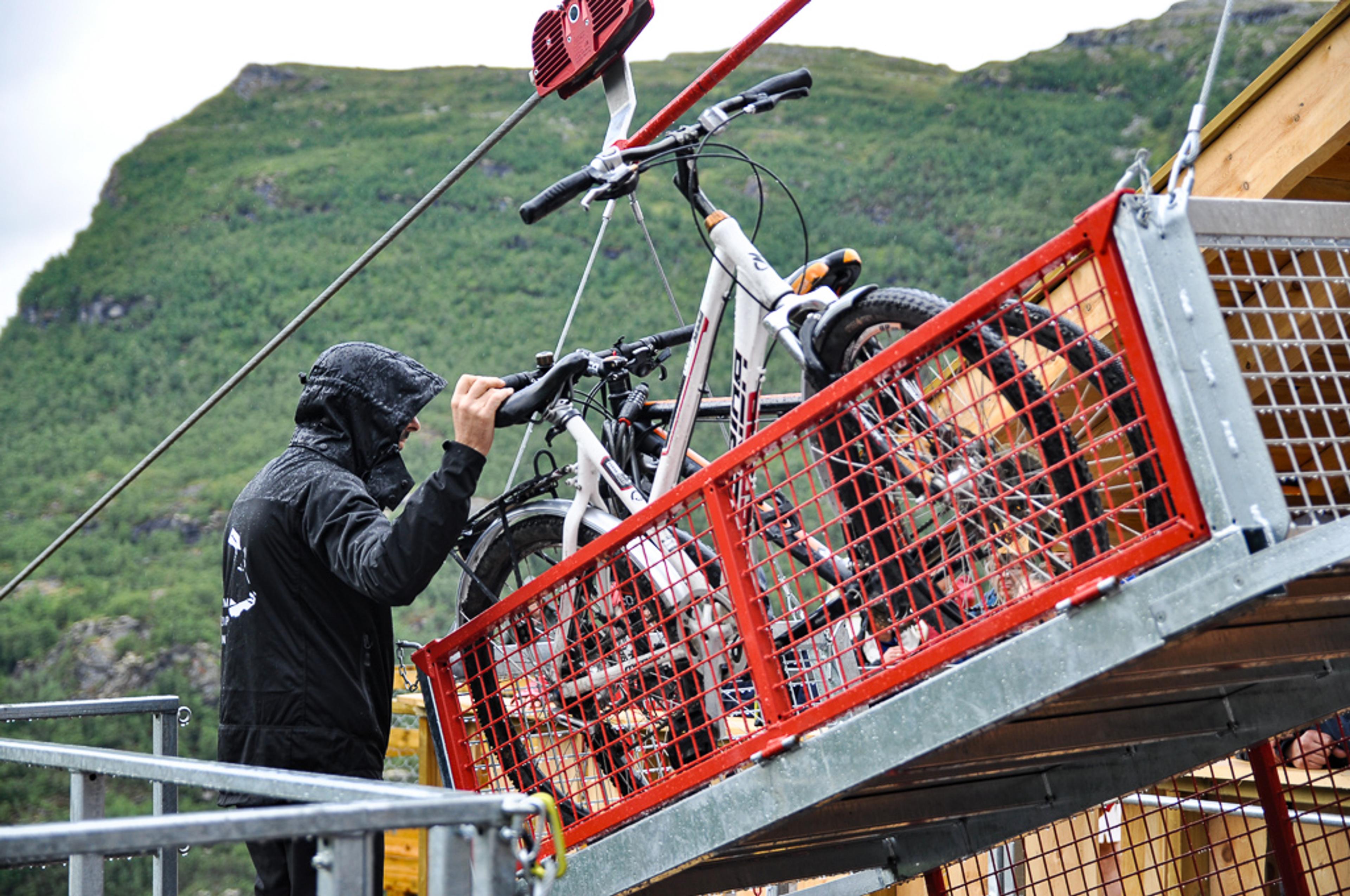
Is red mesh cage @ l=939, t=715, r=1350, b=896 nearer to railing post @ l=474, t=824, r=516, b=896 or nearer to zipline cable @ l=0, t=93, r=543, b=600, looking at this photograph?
railing post @ l=474, t=824, r=516, b=896

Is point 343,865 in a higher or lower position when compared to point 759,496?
lower

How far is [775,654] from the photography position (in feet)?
6.31

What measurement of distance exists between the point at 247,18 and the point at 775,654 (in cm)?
5628

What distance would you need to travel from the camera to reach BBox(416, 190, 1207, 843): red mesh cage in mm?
1595

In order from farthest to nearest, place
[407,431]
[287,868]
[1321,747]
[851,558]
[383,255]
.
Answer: [383,255] < [1321,747] < [407,431] < [287,868] < [851,558]

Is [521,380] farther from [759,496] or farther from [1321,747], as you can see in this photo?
[1321,747]

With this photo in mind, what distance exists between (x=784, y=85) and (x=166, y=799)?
1.98 m

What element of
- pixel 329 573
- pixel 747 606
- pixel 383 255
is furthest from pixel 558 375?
pixel 383 255

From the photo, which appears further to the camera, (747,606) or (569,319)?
(569,319)

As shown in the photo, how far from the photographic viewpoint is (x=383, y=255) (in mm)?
38906

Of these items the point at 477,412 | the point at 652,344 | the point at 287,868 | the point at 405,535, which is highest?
the point at 652,344

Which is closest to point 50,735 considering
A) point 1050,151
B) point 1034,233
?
point 1034,233

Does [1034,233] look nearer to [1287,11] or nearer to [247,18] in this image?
[1287,11]

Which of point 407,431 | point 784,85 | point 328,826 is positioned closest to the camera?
point 328,826
